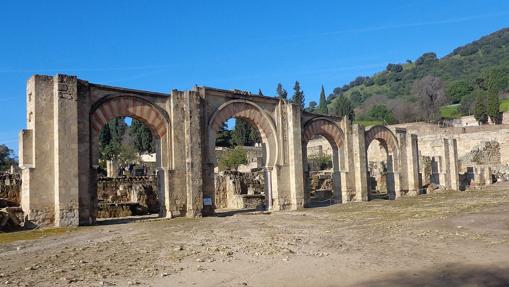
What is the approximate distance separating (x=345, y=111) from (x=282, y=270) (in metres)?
56.9

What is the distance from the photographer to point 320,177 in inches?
1038

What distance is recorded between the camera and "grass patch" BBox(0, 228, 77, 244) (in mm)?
9720

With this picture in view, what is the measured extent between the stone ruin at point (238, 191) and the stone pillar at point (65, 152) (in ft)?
28.0

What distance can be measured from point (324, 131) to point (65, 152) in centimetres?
981

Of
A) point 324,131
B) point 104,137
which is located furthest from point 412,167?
point 104,137

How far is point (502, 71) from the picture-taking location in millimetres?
82812

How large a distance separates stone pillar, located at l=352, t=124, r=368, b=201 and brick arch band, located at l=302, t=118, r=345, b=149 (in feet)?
1.94

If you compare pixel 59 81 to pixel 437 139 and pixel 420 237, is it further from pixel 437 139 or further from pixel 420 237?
pixel 437 139

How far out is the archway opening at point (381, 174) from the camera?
21.5 m

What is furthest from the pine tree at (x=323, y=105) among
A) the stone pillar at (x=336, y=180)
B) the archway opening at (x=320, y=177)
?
the stone pillar at (x=336, y=180)

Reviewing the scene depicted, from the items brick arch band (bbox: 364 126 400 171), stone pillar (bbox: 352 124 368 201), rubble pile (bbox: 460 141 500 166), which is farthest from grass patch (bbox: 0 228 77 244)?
rubble pile (bbox: 460 141 500 166)

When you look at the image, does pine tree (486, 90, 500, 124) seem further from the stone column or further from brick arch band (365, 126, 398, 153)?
brick arch band (365, 126, 398, 153)

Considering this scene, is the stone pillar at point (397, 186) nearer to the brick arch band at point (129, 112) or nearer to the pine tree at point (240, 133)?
the brick arch band at point (129, 112)

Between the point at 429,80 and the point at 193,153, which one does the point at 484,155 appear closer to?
the point at 193,153
